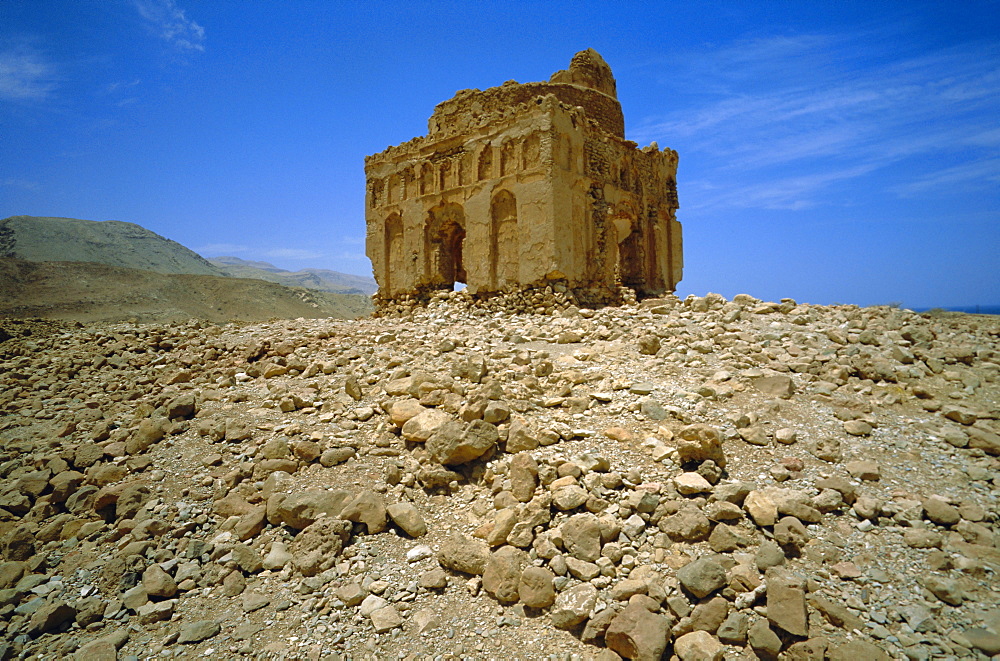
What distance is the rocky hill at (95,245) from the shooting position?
56094mm

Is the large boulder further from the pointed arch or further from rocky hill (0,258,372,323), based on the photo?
rocky hill (0,258,372,323)

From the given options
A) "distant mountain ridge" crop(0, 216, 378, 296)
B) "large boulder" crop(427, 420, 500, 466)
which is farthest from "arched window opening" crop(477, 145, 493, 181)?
"distant mountain ridge" crop(0, 216, 378, 296)

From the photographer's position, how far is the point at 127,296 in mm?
37031

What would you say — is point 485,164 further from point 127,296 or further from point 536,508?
point 127,296

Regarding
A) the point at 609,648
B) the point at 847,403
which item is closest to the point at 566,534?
the point at 609,648

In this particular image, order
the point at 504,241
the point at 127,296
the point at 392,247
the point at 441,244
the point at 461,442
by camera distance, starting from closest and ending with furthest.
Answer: the point at 461,442 < the point at 504,241 < the point at 441,244 < the point at 392,247 < the point at 127,296

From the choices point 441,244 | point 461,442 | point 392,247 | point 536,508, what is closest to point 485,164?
point 441,244

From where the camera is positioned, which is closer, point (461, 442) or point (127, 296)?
point (461, 442)

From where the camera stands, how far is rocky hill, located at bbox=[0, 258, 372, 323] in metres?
33.7

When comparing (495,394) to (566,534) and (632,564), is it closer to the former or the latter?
(566,534)

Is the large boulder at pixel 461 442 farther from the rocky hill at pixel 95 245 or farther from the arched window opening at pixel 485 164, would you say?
the rocky hill at pixel 95 245

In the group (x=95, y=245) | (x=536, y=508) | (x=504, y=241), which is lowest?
(x=536, y=508)

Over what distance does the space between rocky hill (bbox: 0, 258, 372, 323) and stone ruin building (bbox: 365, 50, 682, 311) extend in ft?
77.1

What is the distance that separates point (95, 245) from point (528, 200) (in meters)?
75.0
